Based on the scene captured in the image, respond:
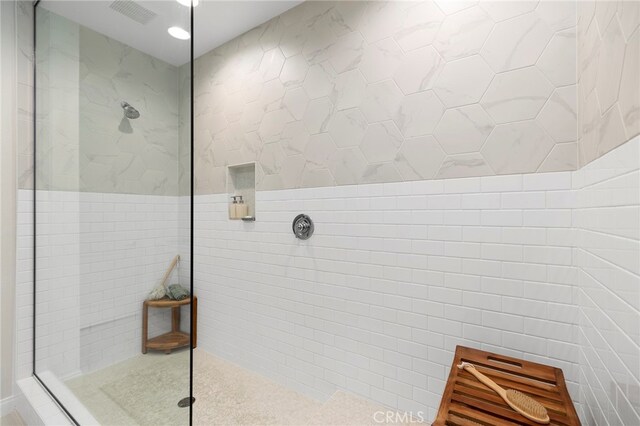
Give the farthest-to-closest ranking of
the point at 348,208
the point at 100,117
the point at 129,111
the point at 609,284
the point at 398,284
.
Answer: the point at 348,208, the point at 398,284, the point at 100,117, the point at 129,111, the point at 609,284

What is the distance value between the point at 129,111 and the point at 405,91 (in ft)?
4.15

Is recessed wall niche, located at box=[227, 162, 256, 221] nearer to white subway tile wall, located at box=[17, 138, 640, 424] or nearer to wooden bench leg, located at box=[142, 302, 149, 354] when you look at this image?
white subway tile wall, located at box=[17, 138, 640, 424]

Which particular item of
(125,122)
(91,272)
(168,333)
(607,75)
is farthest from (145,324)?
(607,75)

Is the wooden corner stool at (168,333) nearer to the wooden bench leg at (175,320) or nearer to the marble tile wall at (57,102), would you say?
the wooden bench leg at (175,320)

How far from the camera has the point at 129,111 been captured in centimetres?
124

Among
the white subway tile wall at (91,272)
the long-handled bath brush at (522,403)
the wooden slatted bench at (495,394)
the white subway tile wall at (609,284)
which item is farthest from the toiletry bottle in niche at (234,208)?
the white subway tile wall at (609,284)

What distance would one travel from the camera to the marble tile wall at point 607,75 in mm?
593

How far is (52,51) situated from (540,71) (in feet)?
8.31

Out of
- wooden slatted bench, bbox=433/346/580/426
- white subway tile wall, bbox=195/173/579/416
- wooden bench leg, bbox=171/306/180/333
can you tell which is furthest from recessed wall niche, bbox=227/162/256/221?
wooden slatted bench, bbox=433/346/580/426

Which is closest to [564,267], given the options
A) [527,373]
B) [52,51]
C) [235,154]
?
[527,373]

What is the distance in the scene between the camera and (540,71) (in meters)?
1.18

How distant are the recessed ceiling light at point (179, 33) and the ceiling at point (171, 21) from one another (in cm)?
1

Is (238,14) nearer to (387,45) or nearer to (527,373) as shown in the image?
(387,45)

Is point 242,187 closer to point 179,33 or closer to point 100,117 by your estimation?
point 100,117
